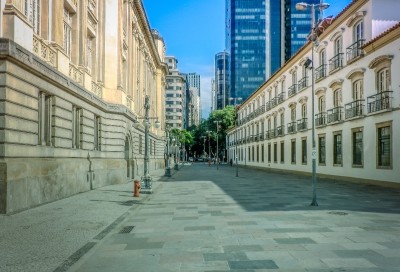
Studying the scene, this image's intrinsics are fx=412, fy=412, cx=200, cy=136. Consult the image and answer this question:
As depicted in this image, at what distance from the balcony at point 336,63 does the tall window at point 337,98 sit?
163 centimetres

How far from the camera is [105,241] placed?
28.5ft

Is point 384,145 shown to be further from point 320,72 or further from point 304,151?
point 304,151

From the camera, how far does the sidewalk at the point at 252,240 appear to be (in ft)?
21.5

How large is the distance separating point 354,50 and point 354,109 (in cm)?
390

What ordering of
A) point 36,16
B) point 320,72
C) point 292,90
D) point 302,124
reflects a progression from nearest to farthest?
point 36,16, point 320,72, point 302,124, point 292,90

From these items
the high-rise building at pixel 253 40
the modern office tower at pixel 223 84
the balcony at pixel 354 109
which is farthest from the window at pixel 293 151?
the modern office tower at pixel 223 84

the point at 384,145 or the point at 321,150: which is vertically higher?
the point at 384,145

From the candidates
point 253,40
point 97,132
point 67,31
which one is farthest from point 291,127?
point 253,40

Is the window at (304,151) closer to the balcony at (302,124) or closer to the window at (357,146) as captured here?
the balcony at (302,124)

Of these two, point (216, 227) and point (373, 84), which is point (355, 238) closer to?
point (216, 227)

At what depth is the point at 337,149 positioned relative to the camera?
99.6 ft

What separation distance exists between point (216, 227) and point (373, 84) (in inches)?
729

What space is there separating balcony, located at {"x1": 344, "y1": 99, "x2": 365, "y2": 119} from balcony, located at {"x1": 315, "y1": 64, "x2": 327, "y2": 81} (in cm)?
526

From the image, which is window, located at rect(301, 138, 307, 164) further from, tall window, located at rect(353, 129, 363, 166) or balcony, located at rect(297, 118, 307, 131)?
tall window, located at rect(353, 129, 363, 166)
